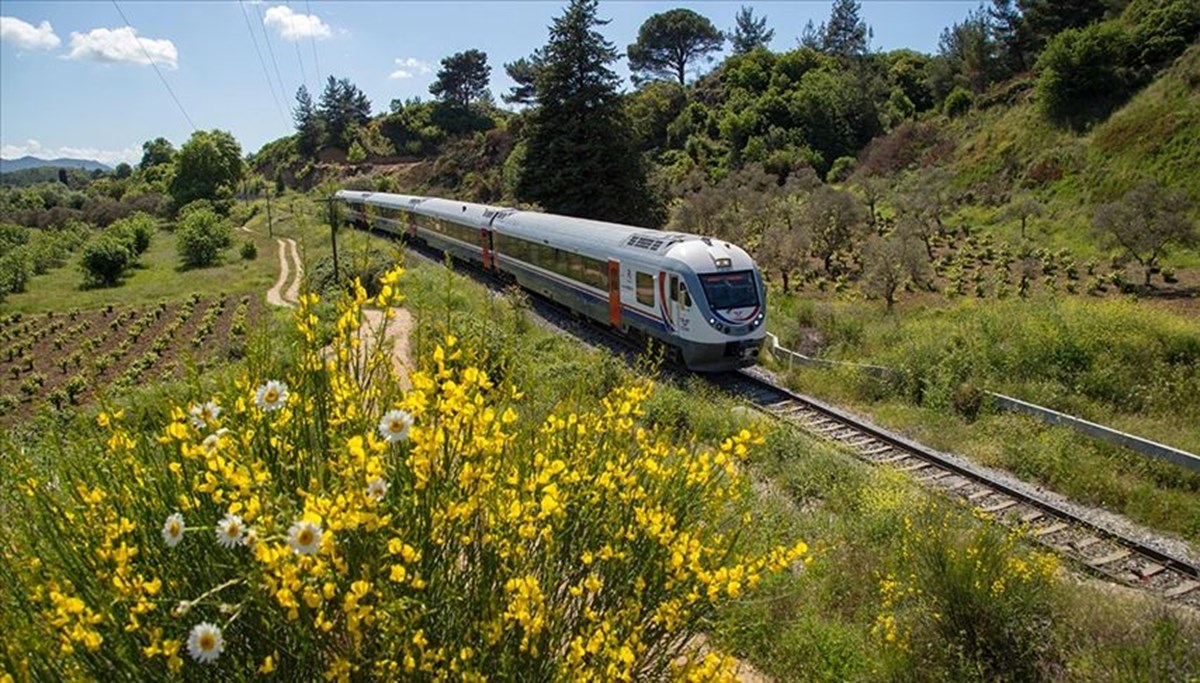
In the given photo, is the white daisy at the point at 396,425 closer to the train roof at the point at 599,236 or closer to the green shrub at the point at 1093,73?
the train roof at the point at 599,236

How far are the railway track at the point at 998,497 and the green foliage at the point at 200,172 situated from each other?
6747 centimetres

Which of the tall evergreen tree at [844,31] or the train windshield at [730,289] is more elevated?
the tall evergreen tree at [844,31]

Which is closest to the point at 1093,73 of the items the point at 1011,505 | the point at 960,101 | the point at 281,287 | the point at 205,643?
the point at 960,101

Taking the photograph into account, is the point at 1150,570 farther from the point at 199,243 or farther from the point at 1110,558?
the point at 199,243

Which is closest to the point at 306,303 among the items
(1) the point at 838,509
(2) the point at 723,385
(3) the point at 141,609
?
(3) the point at 141,609

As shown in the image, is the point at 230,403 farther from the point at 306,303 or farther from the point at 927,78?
the point at 927,78

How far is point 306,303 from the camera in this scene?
3.42 metres

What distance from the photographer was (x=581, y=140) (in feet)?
102

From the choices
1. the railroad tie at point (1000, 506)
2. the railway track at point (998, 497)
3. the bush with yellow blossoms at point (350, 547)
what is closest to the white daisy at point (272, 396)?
the bush with yellow blossoms at point (350, 547)

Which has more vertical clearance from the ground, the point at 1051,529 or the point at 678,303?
the point at 678,303

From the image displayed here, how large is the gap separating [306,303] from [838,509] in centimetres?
785

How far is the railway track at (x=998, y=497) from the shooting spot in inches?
324

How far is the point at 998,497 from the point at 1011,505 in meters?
0.24

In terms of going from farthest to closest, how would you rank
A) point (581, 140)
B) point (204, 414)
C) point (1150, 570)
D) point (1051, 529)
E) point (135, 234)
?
point (135, 234) < point (581, 140) < point (1051, 529) < point (1150, 570) < point (204, 414)
